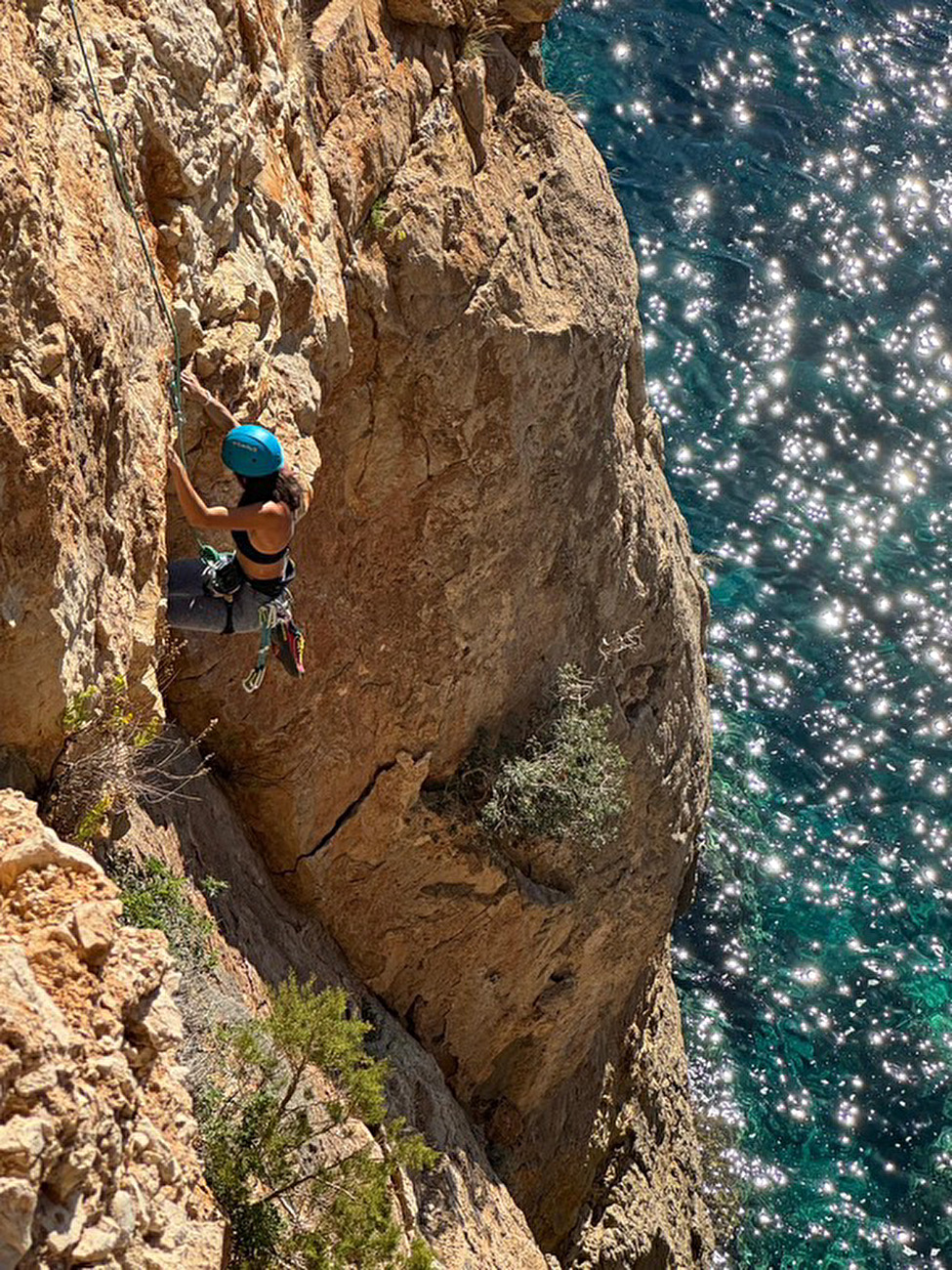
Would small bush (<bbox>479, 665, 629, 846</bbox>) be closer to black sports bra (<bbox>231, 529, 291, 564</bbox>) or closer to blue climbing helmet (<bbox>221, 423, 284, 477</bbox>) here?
black sports bra (<bbox>231, 529, 291, 564</bbox>)

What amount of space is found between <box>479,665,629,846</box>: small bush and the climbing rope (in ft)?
15.0

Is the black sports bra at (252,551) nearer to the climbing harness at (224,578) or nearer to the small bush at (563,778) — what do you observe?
the climbing harness at (224,578)

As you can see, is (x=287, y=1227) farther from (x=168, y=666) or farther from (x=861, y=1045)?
(x=861, y=1045)

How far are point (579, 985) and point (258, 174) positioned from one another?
24.7 ft

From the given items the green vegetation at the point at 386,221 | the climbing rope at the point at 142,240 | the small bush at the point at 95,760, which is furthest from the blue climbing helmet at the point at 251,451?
the green vegetation at the point at 386,221

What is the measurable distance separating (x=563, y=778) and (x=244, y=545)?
454cm

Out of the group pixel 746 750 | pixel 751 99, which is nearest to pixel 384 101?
pixel 746 750

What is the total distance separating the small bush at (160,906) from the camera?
Result: 7277 mm

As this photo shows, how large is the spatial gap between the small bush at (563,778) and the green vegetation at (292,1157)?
357 cm

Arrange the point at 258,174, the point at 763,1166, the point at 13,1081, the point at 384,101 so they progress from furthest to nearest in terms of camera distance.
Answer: the point at 763,1166, the point at 384,101, the point at 258,174, the point at 13,1081

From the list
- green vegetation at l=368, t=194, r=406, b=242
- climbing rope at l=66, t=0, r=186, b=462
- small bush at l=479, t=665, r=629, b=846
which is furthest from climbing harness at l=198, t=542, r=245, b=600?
small bush at l=479, t=665, r=629, b=846

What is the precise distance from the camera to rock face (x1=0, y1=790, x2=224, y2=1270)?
4547mm

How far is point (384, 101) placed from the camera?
930 cm

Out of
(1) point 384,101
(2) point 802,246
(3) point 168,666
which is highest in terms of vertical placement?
(2) point 802,246
